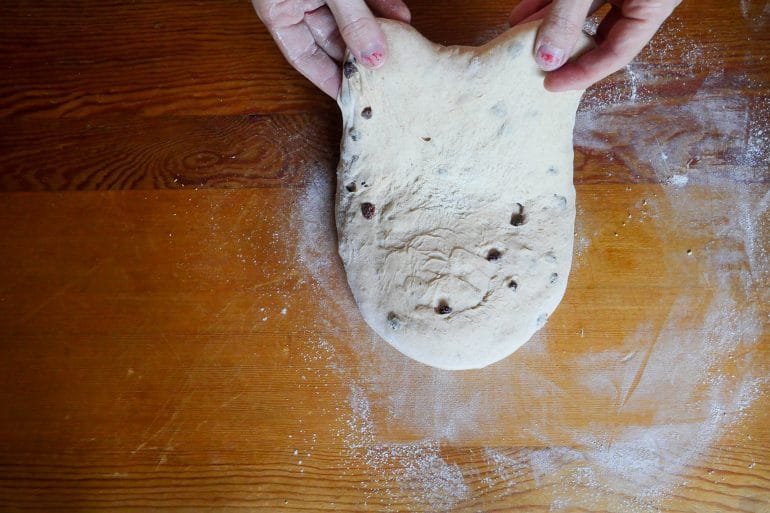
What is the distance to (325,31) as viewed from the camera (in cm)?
114

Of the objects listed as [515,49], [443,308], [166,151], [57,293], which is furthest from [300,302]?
[515,49]

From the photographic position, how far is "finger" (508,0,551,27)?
1.16 meters

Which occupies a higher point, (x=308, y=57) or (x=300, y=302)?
(x=308, y=57)

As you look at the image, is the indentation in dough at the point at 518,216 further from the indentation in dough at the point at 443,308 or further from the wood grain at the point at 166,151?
the wood grain at the point at 166,151

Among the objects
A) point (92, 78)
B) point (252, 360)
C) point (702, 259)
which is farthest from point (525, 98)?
point (92, 78)

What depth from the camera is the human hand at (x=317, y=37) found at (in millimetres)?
1026

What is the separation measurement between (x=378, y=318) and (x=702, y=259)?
2.48 feet

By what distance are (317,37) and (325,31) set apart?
0.02 meters

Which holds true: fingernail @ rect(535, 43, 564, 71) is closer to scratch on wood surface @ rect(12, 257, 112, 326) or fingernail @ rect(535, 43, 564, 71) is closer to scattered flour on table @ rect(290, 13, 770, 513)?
scattered flour on table @ rect(290, 13, 770, 513)

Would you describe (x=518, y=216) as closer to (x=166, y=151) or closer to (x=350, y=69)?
(x=350, y=69)

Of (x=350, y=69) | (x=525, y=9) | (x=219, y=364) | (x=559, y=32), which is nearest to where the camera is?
(x=559, y=32)

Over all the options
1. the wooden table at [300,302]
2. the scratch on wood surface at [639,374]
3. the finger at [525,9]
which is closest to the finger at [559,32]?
the finger at [525,9]

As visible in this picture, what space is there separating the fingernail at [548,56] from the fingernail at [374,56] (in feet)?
0.92

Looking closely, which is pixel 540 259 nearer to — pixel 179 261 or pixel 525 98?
pixel 525 98
